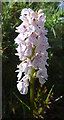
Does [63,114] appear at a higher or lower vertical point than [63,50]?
lower

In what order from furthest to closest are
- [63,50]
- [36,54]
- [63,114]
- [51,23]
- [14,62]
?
[63,50] < [51,23] < [14,62] < [63,114] < [36,54]

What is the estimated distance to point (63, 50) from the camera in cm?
232

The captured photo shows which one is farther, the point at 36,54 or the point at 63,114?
the point at 63,114

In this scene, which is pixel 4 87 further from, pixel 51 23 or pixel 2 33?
pixel 51 23

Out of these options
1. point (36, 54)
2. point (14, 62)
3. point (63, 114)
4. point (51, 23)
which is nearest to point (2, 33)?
point (14, 62)

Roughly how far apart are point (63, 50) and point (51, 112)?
3.35ft

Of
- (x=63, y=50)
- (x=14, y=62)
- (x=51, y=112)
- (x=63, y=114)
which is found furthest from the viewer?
(x=63, y=50)

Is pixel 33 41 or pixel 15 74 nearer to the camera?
pixel 33 41

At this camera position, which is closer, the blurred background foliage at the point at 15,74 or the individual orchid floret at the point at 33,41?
the individual orchid floret at the point at 33,41

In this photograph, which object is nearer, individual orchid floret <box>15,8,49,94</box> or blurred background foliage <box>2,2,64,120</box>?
individual orchid floret <box>15,8,49,94</box>

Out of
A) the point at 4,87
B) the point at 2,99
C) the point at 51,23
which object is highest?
the point at 51,23

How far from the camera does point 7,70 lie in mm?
1927

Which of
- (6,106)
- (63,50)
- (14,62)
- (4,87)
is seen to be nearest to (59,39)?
(63,50)

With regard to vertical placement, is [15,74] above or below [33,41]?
below
